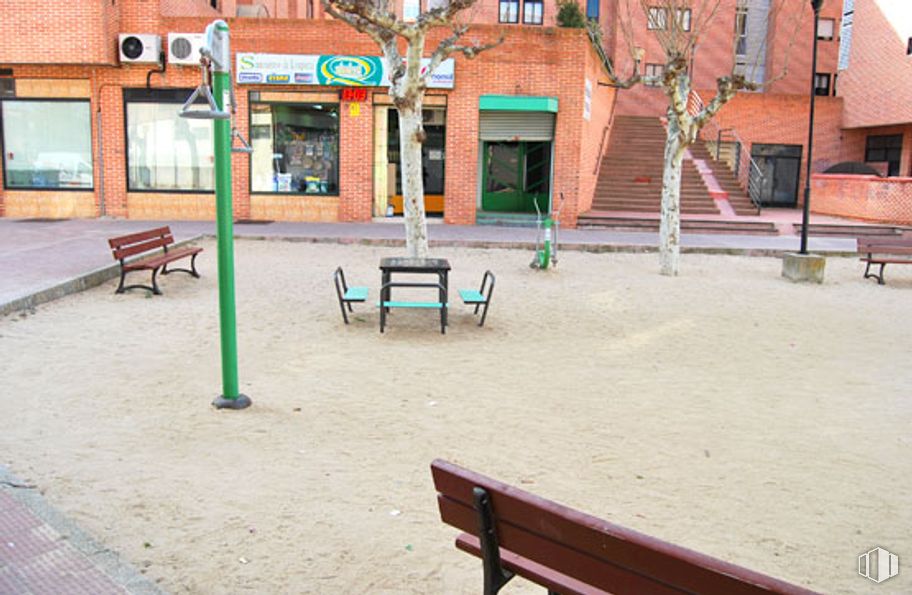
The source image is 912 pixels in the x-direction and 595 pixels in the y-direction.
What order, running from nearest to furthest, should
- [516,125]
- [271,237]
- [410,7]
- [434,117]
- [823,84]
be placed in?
[271,237] < [516,125] < [434,117] < [410,7] < [823,84]

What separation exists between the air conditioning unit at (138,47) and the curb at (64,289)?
9171mm

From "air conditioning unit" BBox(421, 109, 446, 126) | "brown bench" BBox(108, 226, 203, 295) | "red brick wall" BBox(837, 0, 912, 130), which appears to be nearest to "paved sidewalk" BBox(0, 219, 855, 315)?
"brown bench" BBox(108, 226, 203, 295)

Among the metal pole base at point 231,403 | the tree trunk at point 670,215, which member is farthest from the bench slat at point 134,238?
the tree trunk at point 670,215

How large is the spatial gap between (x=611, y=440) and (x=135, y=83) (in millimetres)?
17924

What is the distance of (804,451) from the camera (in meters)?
5.70

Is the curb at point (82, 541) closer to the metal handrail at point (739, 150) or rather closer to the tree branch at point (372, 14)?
the tree branch at point (372, 14)

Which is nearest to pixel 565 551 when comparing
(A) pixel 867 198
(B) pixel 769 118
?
(A) pixel 867 198

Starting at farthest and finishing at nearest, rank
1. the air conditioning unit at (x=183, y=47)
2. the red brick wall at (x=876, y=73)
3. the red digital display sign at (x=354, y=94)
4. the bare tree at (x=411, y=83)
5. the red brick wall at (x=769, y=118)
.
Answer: the red brick wall at (x=769, y=118), the red brick wall at (x=876, y=73), the red digital display sign at (x=354, y=94), the air conditioning unit at (x=183, y=47), the bare tree at (x=411, y=83)

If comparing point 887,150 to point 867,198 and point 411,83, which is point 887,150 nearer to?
point 867,198

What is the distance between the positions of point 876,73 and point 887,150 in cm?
284

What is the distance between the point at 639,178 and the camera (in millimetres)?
Result: 24750

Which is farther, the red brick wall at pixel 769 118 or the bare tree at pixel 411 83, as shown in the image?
the red brick wall at pixel 769 118

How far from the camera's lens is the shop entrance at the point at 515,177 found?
72.9 feet

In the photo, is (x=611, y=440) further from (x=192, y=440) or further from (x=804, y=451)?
(x=192, y=440)
